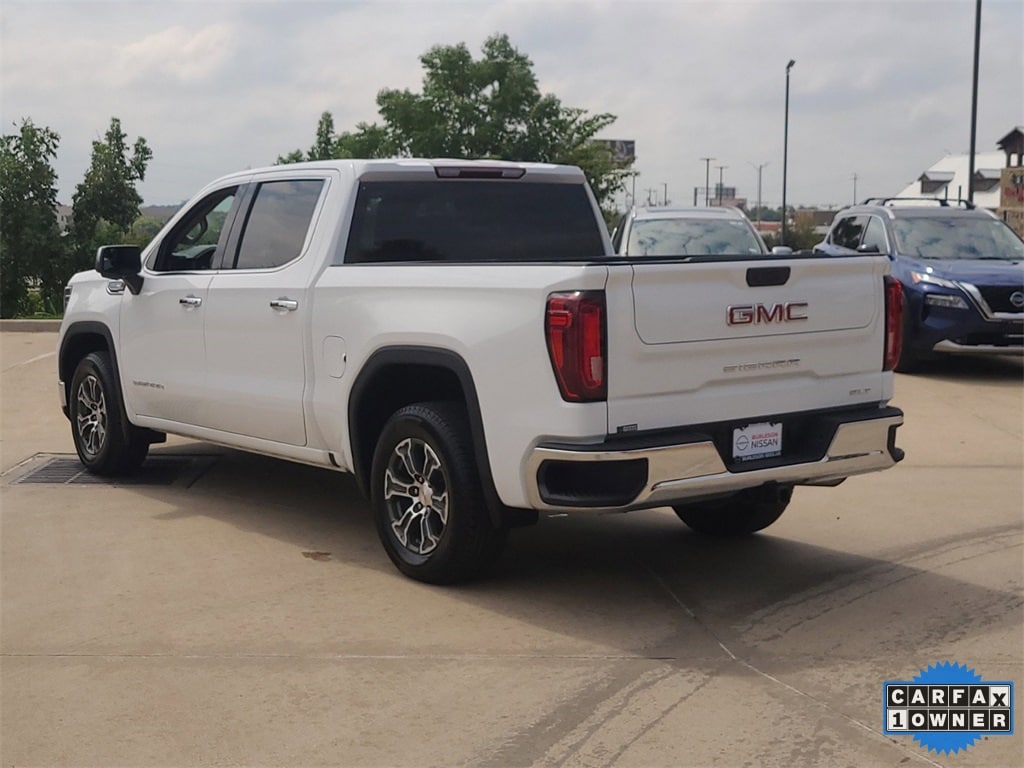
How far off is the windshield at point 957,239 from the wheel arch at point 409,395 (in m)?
9.37

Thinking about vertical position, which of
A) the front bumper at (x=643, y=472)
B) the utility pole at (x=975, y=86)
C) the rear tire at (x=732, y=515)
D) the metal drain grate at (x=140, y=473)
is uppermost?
the utility pole at (x=975, y=86)

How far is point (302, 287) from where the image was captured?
6566 millimetres

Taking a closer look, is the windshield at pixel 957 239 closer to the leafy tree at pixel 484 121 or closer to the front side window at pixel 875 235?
the front side window at pixel 875 235

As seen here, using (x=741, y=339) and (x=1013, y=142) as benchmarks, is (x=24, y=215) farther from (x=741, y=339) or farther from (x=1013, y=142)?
(x=1013, y=142)

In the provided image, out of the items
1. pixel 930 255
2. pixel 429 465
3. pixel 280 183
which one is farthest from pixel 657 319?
pixel 930 255

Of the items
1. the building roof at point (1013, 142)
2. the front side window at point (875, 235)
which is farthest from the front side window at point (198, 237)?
the building roof at point (1013, 142)

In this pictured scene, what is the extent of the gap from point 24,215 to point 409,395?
17701 mm

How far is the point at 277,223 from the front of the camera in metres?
7.09

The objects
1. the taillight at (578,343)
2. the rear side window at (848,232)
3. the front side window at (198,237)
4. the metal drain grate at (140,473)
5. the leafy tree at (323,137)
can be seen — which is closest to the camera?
the taillight at (578,343)

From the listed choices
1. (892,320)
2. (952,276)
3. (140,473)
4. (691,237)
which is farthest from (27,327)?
(892,320)

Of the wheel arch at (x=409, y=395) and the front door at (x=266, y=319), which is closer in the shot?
the wheel arch at (x=409, y=395)

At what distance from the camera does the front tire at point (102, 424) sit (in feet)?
27.0

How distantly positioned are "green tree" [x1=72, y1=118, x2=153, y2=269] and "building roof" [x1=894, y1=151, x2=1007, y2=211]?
59.7 metres

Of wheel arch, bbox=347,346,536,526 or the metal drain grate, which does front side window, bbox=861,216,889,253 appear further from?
wheel arch, bbox=347,346,536,526
